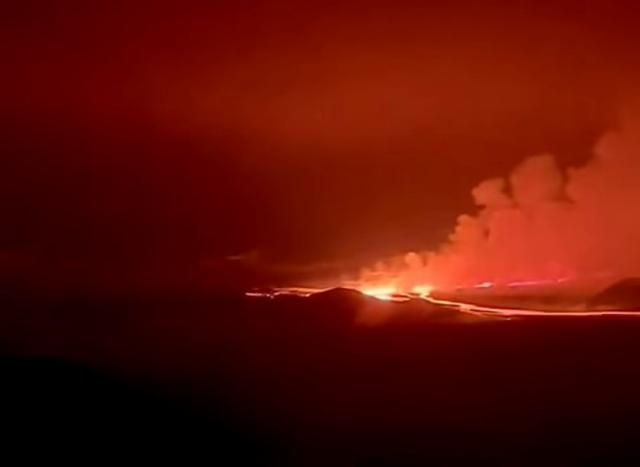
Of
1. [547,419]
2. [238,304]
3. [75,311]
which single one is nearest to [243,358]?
[238,304]

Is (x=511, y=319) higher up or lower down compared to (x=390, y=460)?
higher up

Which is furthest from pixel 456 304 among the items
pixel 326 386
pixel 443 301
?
pixel 326 386

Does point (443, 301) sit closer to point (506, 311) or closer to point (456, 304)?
point (456, 304)

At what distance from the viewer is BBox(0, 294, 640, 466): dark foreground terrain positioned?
15.0ft

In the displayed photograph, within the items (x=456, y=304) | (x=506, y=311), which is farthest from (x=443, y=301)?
(x=506, y=311)

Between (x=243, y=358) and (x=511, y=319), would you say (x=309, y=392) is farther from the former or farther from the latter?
(x=511, y=319)

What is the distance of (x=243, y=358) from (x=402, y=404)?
0.39 meters

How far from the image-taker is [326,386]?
15.1ft

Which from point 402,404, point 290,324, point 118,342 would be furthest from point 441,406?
point 118,342

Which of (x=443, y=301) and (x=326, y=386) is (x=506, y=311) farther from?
(x=326, y=386)

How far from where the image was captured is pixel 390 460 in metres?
4.54

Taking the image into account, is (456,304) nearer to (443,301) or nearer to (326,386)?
(443,301)

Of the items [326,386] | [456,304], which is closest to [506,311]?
[456,304]

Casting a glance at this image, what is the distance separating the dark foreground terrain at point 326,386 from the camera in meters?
4.56
